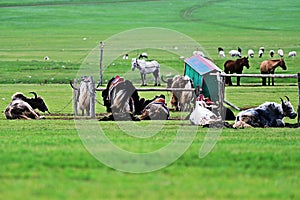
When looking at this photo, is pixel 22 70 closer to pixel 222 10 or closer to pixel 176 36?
pixel 176 36

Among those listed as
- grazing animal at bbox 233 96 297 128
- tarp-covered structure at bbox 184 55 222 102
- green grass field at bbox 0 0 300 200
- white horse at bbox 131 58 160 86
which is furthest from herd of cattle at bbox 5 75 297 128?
white horse at bbox 131 58 160 86

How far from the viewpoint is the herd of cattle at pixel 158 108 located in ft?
55.6

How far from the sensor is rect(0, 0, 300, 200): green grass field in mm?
7738

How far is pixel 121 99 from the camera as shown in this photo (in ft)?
64.6

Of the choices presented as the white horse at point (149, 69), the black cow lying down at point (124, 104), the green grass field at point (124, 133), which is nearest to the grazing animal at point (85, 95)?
the green grass field at point (124, 133)

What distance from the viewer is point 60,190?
7461 mm

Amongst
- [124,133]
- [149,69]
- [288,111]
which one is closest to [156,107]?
[288,111]

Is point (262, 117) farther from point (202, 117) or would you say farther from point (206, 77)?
point (206, 77)

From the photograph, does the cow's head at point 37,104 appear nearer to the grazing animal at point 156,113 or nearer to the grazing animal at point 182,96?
the grazing animal at point 156,113

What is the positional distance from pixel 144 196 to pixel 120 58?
35.6m

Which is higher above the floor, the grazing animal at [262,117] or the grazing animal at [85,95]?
the grazing animal at [85,95]

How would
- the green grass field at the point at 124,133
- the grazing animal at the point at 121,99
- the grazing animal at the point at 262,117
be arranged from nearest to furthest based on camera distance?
the green grass field at the point at 124,133 → the grazing animal at the point at 262,117 → the grazing animal at the point at 121,99

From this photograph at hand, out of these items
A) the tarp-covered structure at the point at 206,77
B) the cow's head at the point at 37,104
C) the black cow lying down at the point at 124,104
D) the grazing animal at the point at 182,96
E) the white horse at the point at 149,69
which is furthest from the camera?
the white horse at the point at 149,69

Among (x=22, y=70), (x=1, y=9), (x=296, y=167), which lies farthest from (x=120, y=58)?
(x=1, y=9)
